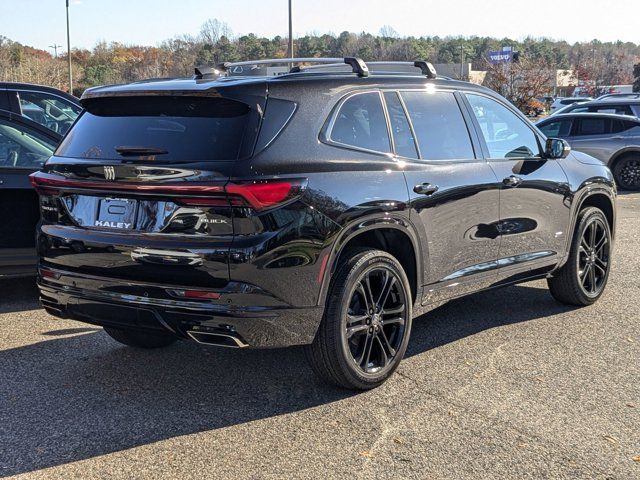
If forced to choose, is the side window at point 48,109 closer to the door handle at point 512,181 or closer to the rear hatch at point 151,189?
the rear hatch at point 151,189

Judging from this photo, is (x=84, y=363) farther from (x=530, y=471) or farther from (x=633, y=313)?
(x=633, y=313)

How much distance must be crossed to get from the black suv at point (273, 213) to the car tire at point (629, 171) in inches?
453

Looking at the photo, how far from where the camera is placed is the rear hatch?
384cm

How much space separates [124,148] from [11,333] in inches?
90.0

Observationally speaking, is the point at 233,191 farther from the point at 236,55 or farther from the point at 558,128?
the point at 236,55

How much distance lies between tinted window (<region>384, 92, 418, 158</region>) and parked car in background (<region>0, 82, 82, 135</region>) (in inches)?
174

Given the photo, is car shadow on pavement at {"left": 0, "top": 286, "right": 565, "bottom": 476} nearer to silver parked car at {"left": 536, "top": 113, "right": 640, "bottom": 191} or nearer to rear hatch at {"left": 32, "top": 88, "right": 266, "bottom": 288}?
rear hatch at {"left": 32, "top": 88, "right": 266, "bottom": 288}

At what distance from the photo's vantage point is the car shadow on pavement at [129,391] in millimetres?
3871

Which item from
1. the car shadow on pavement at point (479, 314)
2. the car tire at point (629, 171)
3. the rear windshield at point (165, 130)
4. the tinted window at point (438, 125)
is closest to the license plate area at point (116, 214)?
the rear windshield at point (165, 130)

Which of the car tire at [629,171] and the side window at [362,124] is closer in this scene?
the side window at [362,124]

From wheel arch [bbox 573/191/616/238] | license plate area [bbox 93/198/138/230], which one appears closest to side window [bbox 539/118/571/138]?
wheel arch [bbox 573/191/616/238]

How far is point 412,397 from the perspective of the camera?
4434 millimetres

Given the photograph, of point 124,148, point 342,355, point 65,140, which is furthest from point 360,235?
point 65,140

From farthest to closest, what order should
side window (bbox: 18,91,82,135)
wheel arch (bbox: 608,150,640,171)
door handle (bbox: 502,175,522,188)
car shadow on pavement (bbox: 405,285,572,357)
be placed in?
1. wheel arch (bbox: 608,150,640,171)
2. side window (bbox: 18,91,82,135)
3. car shadow on pavement (bbox: 405,285,572,357)
4. door handle (bbox: 502,175,522,188)
